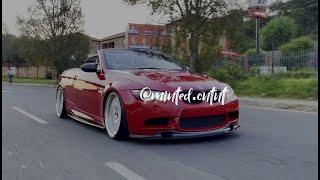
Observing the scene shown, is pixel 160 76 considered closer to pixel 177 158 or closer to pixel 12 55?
pixel 177 158

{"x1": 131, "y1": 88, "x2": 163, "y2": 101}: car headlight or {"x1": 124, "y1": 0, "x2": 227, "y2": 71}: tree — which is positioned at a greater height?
{"x1": 124, "y1": 0, "x2": 227, "y2": 71}: tree

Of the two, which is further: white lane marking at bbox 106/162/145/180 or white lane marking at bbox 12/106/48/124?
white lane marking at bbox 12/106/48/124

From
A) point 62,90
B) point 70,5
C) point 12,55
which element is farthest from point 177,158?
point 12,55

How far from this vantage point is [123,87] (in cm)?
702

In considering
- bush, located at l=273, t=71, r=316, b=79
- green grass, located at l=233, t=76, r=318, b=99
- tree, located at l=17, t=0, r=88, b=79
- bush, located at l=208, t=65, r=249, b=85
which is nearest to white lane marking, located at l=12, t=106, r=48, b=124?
green grass, located at l=233, t=76, r=318, b=99

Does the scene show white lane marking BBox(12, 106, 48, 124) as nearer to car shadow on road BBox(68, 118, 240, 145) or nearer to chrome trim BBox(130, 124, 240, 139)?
car shadow on road BBox(68, 118, 240, 145)

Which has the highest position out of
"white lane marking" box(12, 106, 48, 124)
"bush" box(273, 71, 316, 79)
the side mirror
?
the side mirror

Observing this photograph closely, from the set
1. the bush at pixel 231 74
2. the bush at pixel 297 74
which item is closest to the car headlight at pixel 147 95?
the bush at pixel 231 74

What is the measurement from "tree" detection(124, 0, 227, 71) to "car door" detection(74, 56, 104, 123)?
11.2m

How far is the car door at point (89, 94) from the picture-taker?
7852 mm

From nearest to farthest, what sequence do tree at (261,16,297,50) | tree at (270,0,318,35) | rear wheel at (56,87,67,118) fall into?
rear wheel at (56,87,67,118)
tree at (261,16,297,50)
tree at (270,0,318,35)

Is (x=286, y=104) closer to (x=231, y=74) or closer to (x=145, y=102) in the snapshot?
(x=231, y=74)

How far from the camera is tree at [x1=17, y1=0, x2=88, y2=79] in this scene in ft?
133

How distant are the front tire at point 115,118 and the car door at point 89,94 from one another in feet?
0.88
